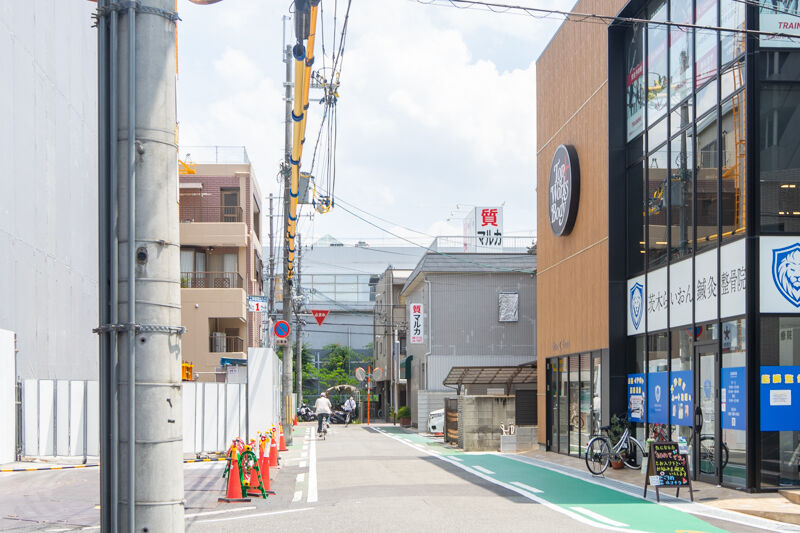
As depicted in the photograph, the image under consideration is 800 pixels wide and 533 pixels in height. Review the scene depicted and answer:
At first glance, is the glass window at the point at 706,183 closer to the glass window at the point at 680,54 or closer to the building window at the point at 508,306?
the glass window at the point at 680,54

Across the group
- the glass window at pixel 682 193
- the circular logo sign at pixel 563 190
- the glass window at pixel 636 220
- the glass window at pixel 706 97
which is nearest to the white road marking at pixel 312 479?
the glass window at pixel 682 193

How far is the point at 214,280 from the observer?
43.9m

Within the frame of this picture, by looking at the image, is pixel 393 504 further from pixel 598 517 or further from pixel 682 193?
pixel 682 193

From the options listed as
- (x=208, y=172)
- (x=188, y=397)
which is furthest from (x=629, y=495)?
(x=208, y=172)

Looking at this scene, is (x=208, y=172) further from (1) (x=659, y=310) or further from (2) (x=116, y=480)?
(2) (x=116, y=480)

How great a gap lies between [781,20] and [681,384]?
7.06 m

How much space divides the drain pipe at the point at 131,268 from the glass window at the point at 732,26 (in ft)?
41.5

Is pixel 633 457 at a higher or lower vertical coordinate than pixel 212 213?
lower

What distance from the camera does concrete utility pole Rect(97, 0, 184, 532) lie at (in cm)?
487

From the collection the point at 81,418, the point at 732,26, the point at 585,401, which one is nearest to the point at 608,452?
the point at 585,401

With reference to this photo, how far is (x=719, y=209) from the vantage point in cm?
1570

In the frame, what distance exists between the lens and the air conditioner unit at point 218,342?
4330 cm

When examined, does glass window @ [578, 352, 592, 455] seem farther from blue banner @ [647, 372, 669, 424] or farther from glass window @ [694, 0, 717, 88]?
glass window @ [694, 0, 717, 88]

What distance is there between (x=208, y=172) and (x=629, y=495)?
35131mm
